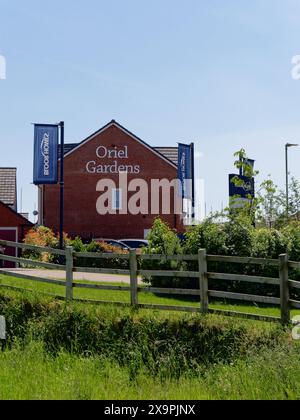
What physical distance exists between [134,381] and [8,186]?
1333 inches

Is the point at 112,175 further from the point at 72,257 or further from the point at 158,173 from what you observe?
the point at 72,257

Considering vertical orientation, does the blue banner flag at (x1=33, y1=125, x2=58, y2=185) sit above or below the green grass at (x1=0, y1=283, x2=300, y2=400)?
above

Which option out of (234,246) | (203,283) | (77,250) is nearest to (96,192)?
(77,250)

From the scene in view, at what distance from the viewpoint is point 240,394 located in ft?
25.2

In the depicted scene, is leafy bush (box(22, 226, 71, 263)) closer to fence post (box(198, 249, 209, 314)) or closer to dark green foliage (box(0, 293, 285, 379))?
dark green foliage (box(0, 293, 285, 379))

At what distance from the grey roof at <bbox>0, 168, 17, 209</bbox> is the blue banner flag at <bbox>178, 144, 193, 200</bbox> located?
11358mm

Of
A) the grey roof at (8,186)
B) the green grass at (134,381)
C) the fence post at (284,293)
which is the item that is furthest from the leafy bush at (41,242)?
the fence post at (284,293)

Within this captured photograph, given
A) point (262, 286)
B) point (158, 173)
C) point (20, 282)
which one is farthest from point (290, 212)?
point (158, 173)

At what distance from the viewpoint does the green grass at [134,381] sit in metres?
7.67

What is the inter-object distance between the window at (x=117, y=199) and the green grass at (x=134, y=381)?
34165 millimetres

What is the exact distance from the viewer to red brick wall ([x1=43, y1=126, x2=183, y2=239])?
4472 centimetres

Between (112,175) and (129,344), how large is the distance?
115 feet

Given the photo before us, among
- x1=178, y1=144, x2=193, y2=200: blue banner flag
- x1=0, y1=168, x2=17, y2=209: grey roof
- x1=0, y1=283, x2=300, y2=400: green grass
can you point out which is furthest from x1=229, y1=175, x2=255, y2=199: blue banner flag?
x1=0, y1=168, x2=17, y2=209: grey roof

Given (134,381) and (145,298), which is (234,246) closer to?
(145,298)
